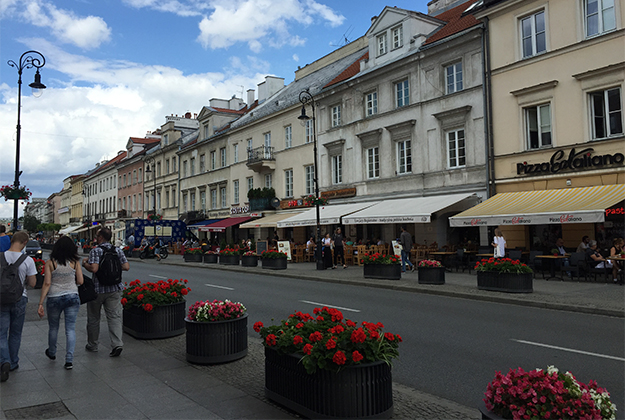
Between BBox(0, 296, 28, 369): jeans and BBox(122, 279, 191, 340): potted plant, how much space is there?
200 cm

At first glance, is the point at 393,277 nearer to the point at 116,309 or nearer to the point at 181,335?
the point at 181,335

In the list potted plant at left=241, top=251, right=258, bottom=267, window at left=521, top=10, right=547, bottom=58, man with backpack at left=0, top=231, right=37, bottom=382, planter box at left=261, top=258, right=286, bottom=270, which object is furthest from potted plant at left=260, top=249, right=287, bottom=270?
man with backpack at left=0, top=231, right=37, bottom=382

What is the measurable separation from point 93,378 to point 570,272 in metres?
14.7

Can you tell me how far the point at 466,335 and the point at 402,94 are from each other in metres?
18.4

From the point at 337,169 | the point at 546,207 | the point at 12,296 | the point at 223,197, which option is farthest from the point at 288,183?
the point at 12,296

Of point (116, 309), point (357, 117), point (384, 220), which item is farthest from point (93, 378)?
point (357, 117)

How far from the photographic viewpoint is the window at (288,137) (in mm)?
33250

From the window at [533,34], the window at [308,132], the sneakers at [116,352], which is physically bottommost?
the sneakers at [116,352]

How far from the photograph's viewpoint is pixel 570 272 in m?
15.5

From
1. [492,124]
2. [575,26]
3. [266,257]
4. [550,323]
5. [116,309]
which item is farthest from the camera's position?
[266,257]

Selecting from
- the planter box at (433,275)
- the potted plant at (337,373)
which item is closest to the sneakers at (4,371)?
the potted plant at (337,373)

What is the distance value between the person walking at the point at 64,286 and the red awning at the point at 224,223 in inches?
1162

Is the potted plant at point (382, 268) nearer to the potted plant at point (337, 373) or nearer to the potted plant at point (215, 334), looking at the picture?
the potted plant at point (215, 334)

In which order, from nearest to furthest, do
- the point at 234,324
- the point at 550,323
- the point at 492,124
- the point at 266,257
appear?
the point at 234,324 < the point at 550,323 < the point at 492,124 < the point at 266,257
